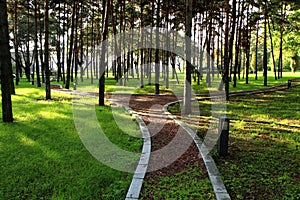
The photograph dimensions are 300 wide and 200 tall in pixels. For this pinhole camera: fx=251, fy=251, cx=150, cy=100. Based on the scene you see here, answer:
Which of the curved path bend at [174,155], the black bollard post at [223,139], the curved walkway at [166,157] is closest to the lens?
the curved walkway at [166,157]

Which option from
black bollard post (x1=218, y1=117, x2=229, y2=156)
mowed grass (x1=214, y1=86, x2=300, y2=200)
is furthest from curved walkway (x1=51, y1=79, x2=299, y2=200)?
black bollard post (x1=218, y1=117, x2=229, y2=156)

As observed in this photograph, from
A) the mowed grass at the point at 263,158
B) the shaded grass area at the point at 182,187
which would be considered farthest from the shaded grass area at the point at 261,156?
the shaded grass area at the point at 182,187

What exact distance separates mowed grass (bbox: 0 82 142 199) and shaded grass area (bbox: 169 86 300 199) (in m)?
2.04

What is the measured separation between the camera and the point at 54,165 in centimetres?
490

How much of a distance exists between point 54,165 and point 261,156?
462cm

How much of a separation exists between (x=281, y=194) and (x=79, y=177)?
3.43 metres

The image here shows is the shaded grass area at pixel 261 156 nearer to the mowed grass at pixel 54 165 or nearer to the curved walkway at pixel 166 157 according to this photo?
the curved walkway at pixel 166 157

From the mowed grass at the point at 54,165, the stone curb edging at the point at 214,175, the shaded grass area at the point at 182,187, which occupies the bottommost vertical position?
the shaded grass area at the point at 182,187

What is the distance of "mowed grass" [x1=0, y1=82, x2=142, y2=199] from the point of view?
4012 millimetres

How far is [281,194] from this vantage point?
162 inches

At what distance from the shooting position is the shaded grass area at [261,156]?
4293 mm

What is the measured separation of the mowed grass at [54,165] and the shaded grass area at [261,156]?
6.70ft

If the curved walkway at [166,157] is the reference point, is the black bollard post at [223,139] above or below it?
above

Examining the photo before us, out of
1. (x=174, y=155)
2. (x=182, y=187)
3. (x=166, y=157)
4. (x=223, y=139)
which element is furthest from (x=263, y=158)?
(x=182, y=187)
